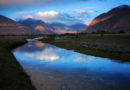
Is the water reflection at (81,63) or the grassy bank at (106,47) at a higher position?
the grassy bank at (106,47)

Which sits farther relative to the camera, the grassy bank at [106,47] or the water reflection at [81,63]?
the grassy bank at [106,47]

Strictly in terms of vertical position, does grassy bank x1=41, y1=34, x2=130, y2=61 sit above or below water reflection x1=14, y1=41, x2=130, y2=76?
above

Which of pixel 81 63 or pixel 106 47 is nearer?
pixel 81 63

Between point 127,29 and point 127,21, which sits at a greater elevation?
point 127,21

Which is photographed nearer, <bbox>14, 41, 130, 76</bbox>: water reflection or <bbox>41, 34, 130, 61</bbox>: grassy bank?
<bbox>14, 41, 130, 76</bbox>: water reflection

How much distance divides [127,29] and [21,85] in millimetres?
161087

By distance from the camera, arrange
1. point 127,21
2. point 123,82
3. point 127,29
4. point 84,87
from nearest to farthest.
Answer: point 84,87 → point 123,82 → point 127,29 → point 127,21

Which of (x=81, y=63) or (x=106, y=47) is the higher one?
(x=106, y=47)

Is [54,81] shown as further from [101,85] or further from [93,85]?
[101,85]

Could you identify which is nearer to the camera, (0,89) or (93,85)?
(0,89)

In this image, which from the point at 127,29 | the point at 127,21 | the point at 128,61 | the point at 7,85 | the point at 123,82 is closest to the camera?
the point at 7,85

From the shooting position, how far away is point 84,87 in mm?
9797

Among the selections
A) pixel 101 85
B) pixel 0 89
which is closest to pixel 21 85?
pixel 0 89

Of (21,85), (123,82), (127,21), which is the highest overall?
(127,21)
